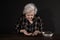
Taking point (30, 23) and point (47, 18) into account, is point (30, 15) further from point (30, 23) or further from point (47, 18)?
point (47, 18)

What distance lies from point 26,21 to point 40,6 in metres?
0.28

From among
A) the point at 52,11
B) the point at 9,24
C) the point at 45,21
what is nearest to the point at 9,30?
the point at 9,24

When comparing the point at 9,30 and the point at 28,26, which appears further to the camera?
the point at 9,30

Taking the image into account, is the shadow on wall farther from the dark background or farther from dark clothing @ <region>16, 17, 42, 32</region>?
dark clothing @ <region>16, 17, 42, 32</region>

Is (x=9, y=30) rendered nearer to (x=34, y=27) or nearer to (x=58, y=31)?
(x=34, y=27)

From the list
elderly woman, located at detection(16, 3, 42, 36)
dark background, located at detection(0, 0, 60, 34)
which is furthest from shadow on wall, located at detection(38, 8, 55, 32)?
elderly woman, located at detection(16, 3, 42, 36)

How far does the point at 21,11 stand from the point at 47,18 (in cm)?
31

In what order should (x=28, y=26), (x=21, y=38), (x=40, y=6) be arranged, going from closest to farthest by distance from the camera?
(x=21, y=38)
(x=28, y=26)
(x=40, y=6)

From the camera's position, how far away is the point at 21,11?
177cm

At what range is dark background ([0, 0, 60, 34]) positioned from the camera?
1762mm

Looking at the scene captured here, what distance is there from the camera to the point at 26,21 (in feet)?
5.23

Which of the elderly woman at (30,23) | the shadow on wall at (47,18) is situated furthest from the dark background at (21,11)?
the elderly woman at (30,23)

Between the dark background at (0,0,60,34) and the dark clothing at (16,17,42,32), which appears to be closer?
the dark clothing at (16,17,42,32)

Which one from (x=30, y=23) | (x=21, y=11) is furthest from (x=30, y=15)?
(x=21, y=11)
